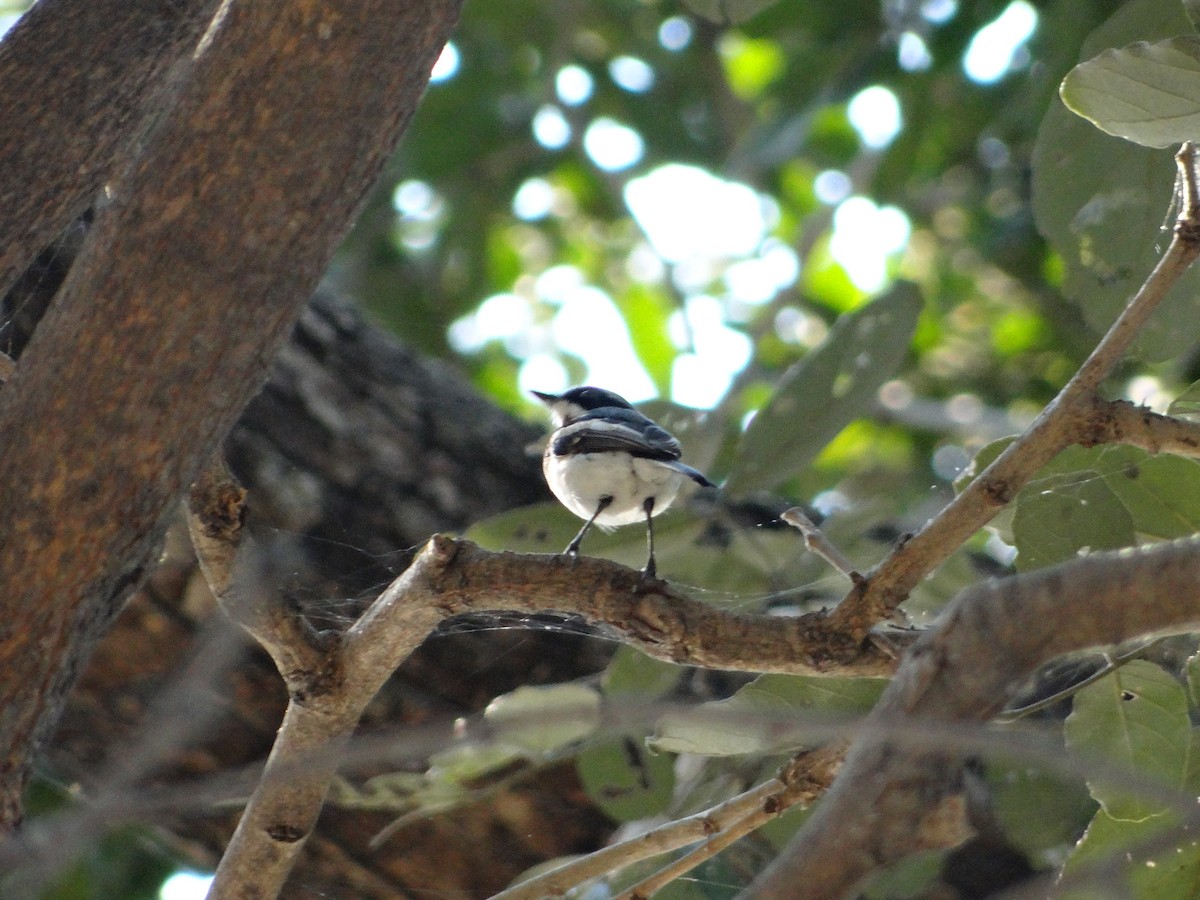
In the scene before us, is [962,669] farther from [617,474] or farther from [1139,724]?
[617,474]

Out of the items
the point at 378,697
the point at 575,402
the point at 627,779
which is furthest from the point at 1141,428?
the point at 575,402

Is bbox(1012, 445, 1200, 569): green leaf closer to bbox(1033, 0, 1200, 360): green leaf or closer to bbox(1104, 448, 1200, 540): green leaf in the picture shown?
bbox(1104, 448, 1200, 540): green leaf

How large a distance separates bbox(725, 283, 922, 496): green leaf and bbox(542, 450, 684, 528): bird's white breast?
0.14 meters

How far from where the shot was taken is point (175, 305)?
5.26 feet

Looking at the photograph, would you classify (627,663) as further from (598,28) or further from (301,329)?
(598,28)

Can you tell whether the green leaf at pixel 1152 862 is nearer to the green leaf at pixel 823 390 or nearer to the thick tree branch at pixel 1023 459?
the thick tree branch at pixel 1023 459

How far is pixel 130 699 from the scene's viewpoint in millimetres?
3035

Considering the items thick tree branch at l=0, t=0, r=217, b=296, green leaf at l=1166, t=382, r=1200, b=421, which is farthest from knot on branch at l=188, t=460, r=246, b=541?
green leaf at l=1166, t=382, r=1200, b=421

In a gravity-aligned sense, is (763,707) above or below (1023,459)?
below

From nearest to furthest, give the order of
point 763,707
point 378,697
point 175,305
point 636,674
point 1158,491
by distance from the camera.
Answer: point 175,305
point 763,707
point 1158,491
point 636,674
point 378,697

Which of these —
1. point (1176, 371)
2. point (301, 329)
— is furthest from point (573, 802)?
point (1176, 371)

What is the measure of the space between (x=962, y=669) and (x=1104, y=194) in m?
1.57

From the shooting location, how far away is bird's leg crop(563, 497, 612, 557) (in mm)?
2527

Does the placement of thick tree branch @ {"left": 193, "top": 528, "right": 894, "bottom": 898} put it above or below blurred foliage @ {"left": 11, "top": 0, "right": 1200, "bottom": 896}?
above
